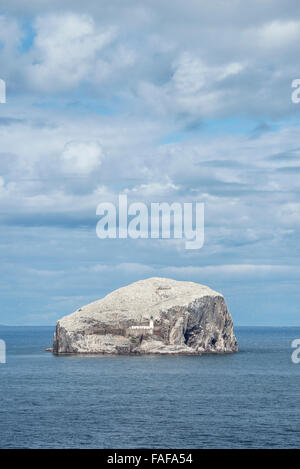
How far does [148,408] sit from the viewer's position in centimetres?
13138

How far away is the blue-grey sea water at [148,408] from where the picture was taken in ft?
338

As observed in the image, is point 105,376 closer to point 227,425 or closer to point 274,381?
point 274,381

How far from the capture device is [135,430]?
10950 cm

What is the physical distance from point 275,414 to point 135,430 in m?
29.9

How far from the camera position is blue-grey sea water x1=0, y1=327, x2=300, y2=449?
103 metres
